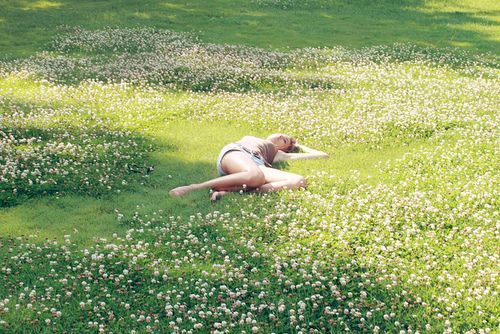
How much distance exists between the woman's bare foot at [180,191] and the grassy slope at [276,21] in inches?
645

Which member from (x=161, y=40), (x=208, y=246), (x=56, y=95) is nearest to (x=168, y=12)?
(x=161, y=40)

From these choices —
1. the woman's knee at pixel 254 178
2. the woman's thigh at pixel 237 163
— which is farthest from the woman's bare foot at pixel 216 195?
the woman's thigh at pixel 237 163

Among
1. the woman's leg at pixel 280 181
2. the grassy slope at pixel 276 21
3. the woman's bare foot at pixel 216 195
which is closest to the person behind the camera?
the woman's bare foot at pixel 216 195

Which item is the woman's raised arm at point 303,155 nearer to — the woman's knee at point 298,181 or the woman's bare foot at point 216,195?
the woman's knee at point 298,181

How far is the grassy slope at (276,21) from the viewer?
97.3ft

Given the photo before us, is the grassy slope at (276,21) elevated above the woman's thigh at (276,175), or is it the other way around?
the grassy slope at (276,21)

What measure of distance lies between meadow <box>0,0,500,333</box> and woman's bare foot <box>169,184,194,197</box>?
7.0 inches

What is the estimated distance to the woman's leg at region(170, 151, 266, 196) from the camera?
39.6 ft

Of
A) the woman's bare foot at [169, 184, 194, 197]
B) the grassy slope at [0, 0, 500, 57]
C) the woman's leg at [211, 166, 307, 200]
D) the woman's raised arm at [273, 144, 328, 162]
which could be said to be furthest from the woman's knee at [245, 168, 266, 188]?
the grassy slope at [0, 0, 500, 57]

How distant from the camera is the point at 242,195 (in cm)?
1199

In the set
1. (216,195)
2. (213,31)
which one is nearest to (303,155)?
(216,195)

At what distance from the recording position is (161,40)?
28375 millimetres

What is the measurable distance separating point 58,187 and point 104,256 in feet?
12.0

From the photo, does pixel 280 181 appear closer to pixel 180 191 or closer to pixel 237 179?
pixel 237 179
